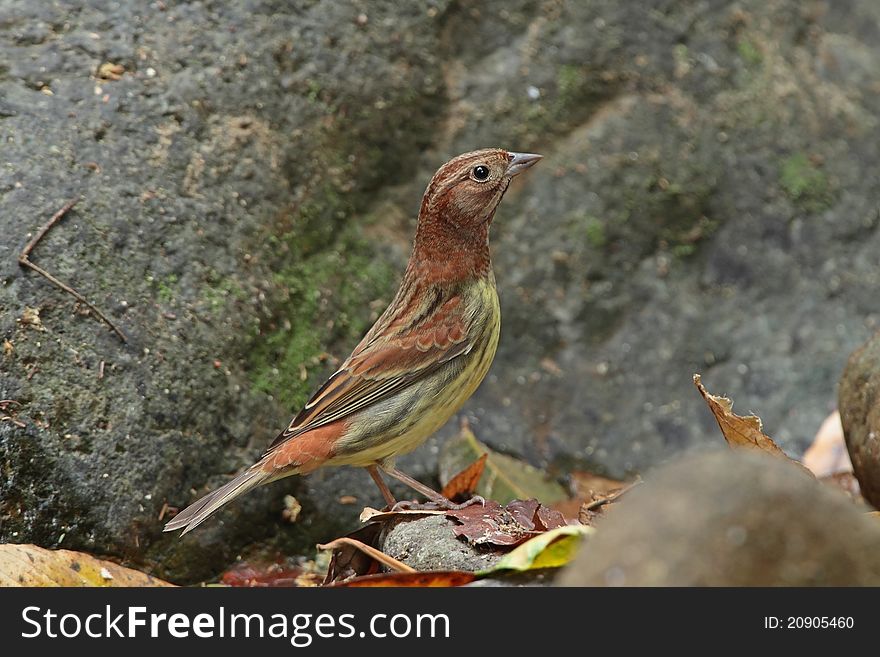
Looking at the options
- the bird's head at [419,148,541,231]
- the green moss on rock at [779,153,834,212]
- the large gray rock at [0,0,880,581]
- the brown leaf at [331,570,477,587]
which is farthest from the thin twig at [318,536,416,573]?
the green moss on rock at [779,153,834,212]

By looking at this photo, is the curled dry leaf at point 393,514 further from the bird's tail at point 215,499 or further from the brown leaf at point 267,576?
the brown leaf at point 267,576

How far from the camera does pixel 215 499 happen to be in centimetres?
464

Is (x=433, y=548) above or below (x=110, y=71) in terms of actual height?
below

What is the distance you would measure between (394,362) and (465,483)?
74 cm

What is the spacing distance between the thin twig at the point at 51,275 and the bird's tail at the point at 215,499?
89cm

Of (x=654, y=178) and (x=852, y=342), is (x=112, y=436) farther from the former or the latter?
(x=852, y=342)

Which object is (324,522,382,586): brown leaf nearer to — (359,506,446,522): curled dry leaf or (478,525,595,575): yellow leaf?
(359,506,446,522): curled dry leaf

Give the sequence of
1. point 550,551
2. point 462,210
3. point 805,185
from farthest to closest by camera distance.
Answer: point 805,185 → point 462,210 → point 550,551

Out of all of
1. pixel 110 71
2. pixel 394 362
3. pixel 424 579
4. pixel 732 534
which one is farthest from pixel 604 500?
pixel 110 71

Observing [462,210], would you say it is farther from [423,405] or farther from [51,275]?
[51,275]

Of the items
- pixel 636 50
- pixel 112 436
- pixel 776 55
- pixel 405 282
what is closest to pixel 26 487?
pixel 112 436

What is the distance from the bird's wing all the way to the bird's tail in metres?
0.32

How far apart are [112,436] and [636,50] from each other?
440cm

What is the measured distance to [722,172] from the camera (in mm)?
7031
